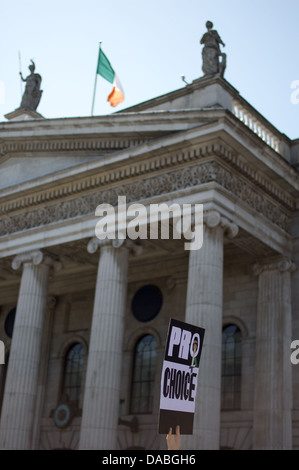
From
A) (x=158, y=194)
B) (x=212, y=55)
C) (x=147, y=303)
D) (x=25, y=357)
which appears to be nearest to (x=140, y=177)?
(x=158, y=194)

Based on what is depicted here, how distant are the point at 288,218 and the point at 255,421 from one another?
622cm

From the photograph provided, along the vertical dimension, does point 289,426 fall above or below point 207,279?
below

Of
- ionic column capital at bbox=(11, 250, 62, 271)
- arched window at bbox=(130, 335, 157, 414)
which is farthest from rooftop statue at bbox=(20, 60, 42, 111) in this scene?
arched window at bbox=(130, 335, 157, 414)

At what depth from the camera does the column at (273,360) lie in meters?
18.8

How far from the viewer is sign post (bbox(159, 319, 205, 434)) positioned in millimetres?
8048

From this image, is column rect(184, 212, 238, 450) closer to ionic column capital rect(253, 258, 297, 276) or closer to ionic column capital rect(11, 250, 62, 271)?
ionic column capital rect(253, 258, 297, 276)

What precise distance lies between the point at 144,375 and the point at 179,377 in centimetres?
1546

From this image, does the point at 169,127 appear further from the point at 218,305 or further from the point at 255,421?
the point at 255,421

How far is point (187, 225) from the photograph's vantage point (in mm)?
18016

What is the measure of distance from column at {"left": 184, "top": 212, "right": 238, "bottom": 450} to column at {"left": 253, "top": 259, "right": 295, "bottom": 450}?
3.02m

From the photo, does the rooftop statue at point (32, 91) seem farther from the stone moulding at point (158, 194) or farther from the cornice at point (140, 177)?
the stone moulding at point (158, 194)

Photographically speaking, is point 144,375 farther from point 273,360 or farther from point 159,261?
point 273,360
